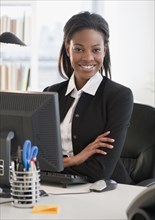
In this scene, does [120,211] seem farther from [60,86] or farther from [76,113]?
[60,86]

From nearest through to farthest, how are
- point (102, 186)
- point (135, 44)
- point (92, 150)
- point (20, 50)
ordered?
point (102, 186) < point (92, 150) < point (135, 44) < point (20, 50)

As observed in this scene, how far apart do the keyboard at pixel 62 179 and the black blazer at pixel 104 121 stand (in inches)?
7.3

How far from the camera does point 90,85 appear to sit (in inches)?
99.7

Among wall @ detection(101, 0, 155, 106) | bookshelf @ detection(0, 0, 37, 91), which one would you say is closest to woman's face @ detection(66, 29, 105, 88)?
wall @ detection(101, 0, 155, 106)

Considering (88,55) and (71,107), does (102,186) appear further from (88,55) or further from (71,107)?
(88,55)

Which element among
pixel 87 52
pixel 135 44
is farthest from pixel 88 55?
pixel 135 44

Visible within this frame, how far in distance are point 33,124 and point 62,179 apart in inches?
14.1

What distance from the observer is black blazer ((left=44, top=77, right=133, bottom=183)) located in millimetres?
2312

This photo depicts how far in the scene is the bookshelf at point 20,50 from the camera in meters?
4.80

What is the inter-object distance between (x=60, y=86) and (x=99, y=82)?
240mm

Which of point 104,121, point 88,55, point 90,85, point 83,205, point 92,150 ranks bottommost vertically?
point 83,205

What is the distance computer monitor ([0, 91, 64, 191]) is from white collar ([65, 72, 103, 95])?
2.33 feet

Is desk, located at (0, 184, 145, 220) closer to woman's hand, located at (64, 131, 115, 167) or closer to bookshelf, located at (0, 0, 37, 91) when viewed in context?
woman's hand, located at (64, 131, 115, 167)

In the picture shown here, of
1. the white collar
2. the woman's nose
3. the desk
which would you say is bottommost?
the desk
